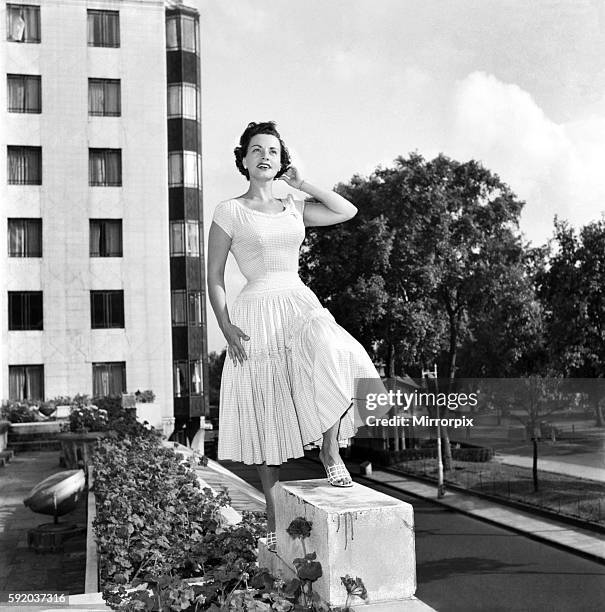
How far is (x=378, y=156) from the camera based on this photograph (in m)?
32.6

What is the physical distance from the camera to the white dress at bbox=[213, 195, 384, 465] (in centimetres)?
304

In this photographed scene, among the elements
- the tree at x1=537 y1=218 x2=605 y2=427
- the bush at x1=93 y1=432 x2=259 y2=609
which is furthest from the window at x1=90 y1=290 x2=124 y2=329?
the bush at x1=93 y1=432 x2=259 y2=609

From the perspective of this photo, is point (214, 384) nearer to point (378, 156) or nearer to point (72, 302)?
point (378, 156)

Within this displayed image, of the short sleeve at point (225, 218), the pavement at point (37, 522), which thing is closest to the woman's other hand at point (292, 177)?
the short sleeve at point (225, 218)

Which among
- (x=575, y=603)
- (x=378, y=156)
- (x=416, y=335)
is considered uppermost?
(x=378, y=156)

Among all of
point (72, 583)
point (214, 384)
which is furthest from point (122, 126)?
point (214, 384)

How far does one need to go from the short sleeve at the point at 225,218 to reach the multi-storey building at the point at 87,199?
21127 mm

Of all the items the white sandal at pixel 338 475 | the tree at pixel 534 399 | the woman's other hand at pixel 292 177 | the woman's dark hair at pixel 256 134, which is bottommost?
the tree at pixel 534 399

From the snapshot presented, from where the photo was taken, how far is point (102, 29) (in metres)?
24.2

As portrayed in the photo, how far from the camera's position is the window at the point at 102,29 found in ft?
79.3

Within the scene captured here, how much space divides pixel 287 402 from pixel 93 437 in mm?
9364

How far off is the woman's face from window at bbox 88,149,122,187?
21761 millimetres

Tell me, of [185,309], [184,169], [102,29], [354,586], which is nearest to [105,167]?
[184,169]

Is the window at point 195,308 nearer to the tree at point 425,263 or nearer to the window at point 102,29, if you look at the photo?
the tree at point 425,263
